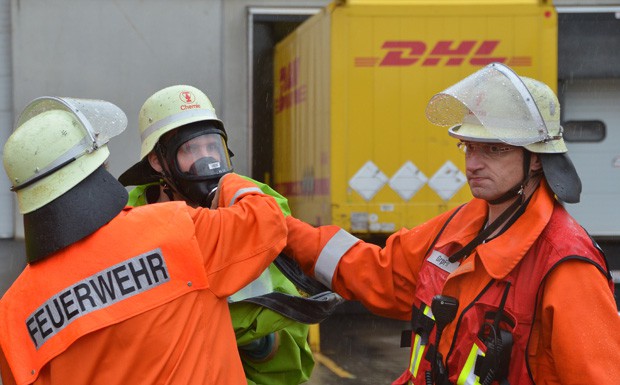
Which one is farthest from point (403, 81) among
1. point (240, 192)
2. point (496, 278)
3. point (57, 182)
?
point (57, 182)

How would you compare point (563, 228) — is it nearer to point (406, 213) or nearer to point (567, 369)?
point (567, 369)

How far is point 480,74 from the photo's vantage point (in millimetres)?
2889

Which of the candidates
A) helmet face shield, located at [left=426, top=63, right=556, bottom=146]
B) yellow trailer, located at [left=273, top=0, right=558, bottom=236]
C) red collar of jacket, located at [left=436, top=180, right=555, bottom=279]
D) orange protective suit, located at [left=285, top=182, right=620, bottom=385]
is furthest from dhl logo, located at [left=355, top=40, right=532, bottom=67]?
red collar of jacket, located at [left=436, top=180, right=555, bottom=279]

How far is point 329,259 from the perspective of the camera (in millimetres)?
3273

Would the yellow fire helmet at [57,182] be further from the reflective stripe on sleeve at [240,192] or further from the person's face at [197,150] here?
the person's face at [197,150]

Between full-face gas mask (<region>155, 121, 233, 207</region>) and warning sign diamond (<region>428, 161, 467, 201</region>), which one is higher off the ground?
full-face gas mask (<region>155, 121, 233, 207</region>)

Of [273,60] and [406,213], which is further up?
[273,60]

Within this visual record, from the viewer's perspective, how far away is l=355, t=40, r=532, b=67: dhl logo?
801 cm

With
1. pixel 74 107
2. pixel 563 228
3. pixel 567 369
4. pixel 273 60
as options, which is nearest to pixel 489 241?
pixel 563 228

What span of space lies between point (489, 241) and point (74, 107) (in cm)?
124

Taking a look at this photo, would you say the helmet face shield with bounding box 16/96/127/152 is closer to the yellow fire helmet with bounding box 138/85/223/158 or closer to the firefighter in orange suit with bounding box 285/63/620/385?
the yellow fire helmet with bounding box 138/85/223/158

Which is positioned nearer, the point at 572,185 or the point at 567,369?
the point at 567,369

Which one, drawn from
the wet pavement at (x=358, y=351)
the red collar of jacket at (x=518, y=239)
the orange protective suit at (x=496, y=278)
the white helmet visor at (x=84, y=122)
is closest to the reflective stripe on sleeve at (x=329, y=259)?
the orange protective suit at (x=496, y=278)

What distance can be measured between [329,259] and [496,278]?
2.65 feet
